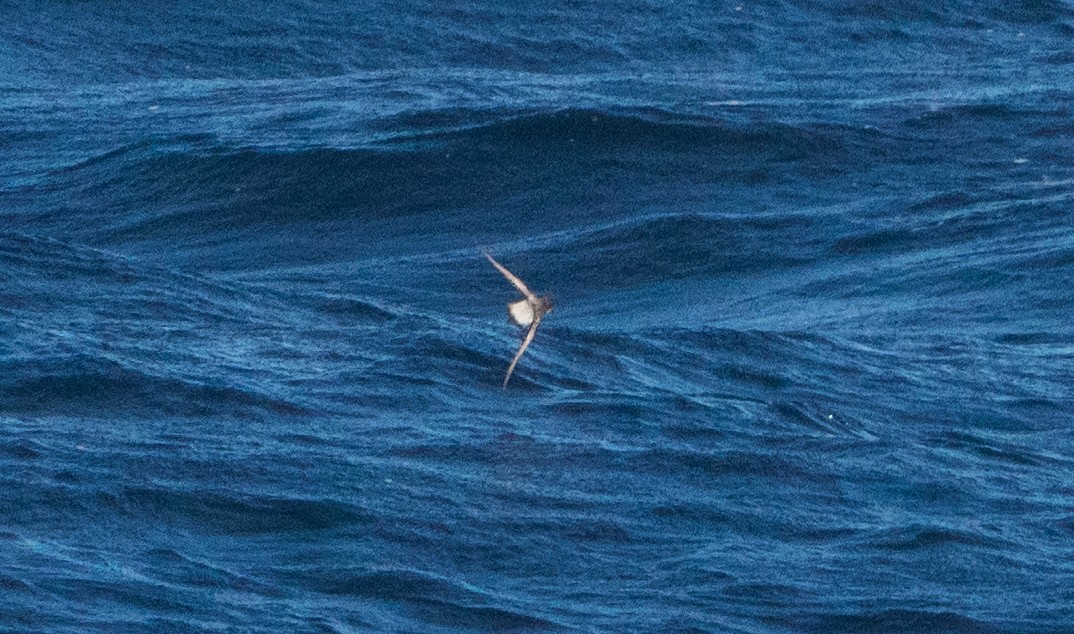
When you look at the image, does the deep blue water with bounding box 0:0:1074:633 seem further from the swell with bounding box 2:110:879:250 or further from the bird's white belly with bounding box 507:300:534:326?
the bird's white belly with bounding box 507:300:534:326

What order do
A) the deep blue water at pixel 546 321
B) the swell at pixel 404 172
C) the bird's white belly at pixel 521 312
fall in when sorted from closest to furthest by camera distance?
1. the bird's white belly at pixel 521 312
2. the deep blue water at pixel 546 321
3. the swell at pixel 404 172

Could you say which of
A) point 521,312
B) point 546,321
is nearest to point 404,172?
point 546,321

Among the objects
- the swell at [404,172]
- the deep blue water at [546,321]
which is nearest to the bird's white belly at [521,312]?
the deep blue water at [546,321]

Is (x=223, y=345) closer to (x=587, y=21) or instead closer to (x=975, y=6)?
(x=587, y=21)

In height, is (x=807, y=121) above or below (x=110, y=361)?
above

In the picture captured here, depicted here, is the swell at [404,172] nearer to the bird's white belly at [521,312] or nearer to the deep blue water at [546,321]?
the deep blue water at [546,321]

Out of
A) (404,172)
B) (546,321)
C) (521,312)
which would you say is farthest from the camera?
(404,172)

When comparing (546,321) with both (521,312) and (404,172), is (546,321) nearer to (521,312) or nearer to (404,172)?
(404,172)

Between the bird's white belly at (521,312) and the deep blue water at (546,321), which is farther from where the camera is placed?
the deep blue water at (546,321)

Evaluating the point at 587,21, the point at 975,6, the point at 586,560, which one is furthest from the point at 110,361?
the point at 975,6
